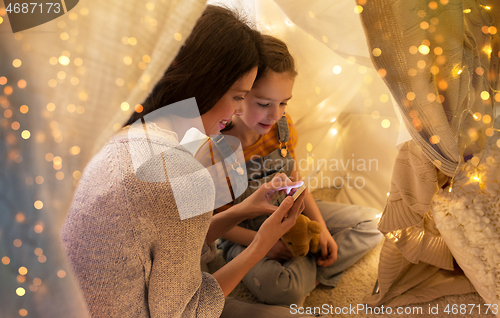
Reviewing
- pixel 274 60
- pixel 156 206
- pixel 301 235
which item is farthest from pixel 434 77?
pixel 156 206

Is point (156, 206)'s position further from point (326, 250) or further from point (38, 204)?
point (326, 250)

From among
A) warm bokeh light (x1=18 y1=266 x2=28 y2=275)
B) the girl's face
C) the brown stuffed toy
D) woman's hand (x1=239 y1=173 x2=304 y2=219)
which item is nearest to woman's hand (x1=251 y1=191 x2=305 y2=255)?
woman's hand (x1=239 y1=173 x2=304 y2=219)

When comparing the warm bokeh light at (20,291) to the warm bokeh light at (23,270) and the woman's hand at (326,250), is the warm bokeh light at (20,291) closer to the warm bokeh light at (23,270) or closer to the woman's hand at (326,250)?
the warm bokeh light at (23,270)

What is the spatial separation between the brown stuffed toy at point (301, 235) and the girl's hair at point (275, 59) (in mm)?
416

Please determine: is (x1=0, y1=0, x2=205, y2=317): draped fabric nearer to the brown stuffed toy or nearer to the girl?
the girl

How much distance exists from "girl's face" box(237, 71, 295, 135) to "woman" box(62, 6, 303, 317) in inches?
10.3

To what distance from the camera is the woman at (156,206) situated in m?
0.50

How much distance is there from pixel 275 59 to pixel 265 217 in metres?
0.49

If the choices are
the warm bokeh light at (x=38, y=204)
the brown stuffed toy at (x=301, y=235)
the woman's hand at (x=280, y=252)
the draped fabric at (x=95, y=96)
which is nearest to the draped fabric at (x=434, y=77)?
the draped fabric at (x=95, y=96)

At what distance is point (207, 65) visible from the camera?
1.96ft

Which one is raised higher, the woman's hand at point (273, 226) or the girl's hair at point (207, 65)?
the girl's hair at point (207, 65)

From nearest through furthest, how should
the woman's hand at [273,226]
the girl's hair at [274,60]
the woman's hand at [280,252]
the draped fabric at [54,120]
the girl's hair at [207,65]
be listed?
the draped fabric at [54,120] < the girl's hair at [207,65] < the woman's hand at [273,226] < the girl's hair at [274,60] < the woman's hand at [280,252]

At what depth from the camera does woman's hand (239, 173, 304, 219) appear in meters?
0.79

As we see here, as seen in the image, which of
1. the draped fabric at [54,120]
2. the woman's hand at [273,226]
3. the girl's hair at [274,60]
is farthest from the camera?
the girl's hair at [274,60]
